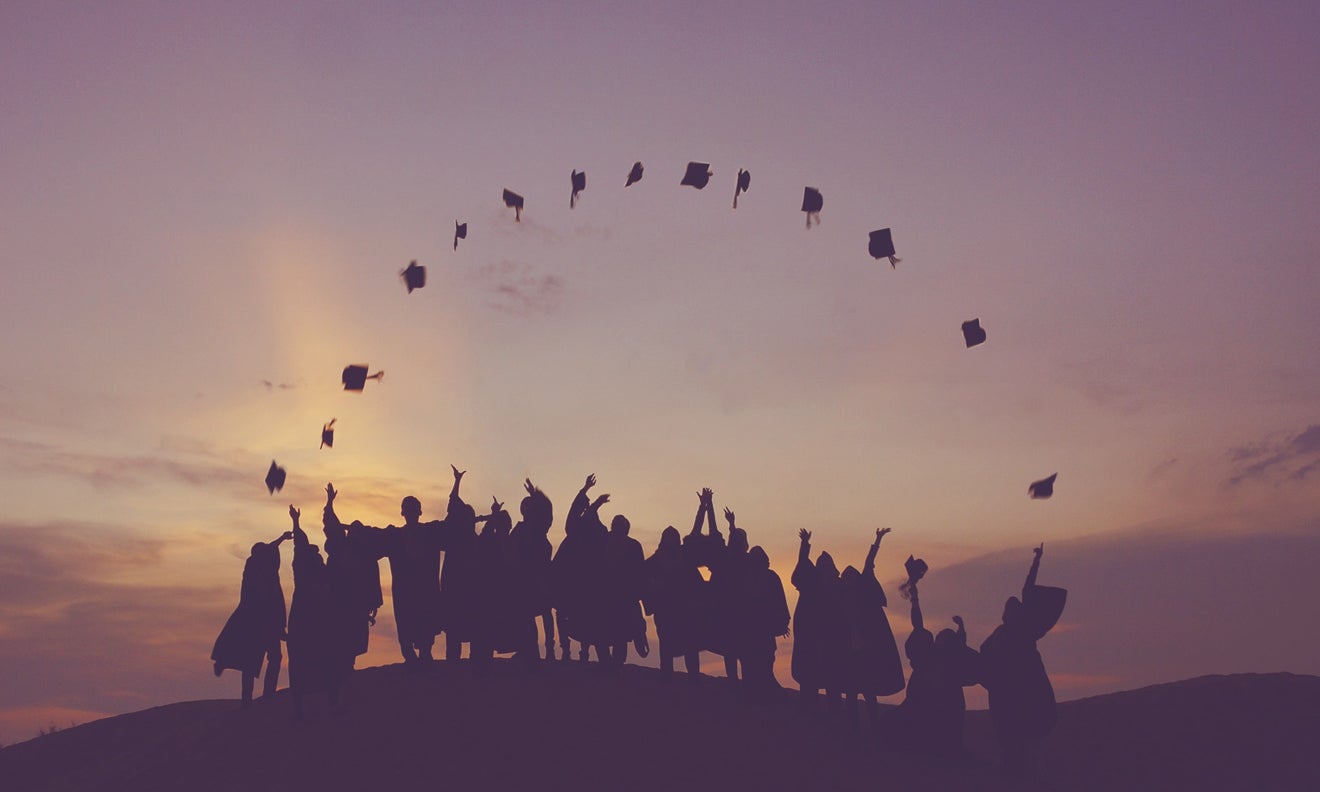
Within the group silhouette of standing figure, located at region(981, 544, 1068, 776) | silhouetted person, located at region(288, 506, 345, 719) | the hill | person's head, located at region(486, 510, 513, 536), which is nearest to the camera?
the hill

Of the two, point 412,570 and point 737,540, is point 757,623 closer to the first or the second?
point 737,540

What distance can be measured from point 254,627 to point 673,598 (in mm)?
6292

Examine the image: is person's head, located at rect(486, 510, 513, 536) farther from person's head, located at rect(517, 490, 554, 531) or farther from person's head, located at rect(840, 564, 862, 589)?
person's head, located at rect(840, 564, 862, 589)

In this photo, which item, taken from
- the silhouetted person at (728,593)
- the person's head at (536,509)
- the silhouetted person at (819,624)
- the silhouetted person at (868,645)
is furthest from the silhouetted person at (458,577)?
the silhouetted person at (868,645)

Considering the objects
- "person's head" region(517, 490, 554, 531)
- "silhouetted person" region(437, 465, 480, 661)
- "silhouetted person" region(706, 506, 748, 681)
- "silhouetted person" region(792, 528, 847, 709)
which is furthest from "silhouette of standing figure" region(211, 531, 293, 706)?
"silhouetted person" region(792, 528, 847, 709)

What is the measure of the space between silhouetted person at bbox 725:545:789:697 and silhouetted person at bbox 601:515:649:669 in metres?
1.48

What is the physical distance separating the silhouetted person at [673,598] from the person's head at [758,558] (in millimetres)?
862

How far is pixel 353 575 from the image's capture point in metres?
17.1

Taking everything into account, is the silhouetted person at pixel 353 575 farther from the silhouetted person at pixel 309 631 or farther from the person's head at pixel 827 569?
the person's head at pixel 827 569

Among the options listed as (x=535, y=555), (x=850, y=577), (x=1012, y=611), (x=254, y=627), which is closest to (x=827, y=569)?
(x=850, y=577)

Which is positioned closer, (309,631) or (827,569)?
(309,631)

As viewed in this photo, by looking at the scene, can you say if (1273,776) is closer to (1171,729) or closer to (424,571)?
(1171,729)

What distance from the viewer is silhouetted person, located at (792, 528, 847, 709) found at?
17.6 metres

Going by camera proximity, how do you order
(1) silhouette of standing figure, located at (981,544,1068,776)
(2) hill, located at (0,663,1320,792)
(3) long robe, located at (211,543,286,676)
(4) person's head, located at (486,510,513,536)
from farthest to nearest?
1. (4) person's head, located at (486,510,513,536)
2. (3) long robe, located at (211,543,286,676)
3. (1) silhouette of standing figure, located at (981,544,1068,776)
4. (2) hill, located at (0,663,1320,792)
